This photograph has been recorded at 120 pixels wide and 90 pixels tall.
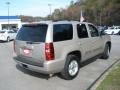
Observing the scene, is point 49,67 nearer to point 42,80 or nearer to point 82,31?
point 42,80

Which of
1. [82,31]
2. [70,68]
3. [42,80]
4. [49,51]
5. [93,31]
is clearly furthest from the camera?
[93,31]

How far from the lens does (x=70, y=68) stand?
8305 mm

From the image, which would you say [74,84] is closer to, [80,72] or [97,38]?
[80,72]

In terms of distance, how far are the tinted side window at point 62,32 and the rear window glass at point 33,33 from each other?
342 millimetres

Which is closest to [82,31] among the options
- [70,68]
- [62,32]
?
[62,32]

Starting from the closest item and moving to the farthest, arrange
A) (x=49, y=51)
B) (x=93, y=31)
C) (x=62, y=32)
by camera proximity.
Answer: (x=49, y=51)
(x=62, y=32)
(x=93, y=31)

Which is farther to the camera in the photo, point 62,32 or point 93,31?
point 93,31

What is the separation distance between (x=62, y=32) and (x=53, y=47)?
775mm

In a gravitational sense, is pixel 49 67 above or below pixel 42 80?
above

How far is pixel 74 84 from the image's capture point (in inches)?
304

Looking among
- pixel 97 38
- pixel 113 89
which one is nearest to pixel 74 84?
pixel 113 89

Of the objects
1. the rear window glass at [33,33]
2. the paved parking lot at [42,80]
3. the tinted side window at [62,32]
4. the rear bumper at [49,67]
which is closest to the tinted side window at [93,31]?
the paved parking lot at [42,80]

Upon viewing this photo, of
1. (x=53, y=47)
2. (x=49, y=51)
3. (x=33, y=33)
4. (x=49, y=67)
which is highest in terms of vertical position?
(x=33, y=33)

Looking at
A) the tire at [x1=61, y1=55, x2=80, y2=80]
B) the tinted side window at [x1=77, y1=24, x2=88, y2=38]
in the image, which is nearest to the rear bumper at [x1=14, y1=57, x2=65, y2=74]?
the tire at [x1=61, y1=55, x2=80, y2=80]
